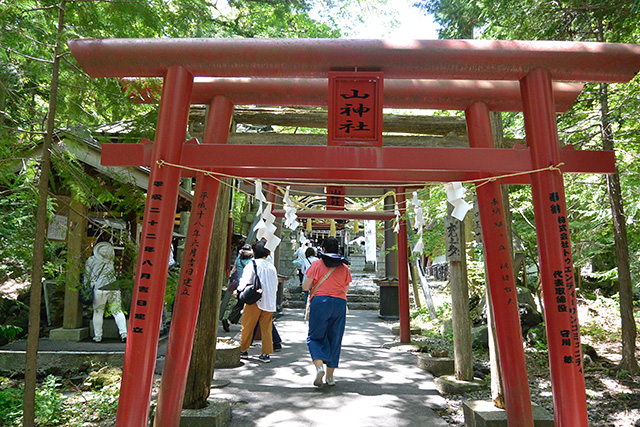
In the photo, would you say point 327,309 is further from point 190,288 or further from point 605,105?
point 605,105

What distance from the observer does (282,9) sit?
36.8 ft

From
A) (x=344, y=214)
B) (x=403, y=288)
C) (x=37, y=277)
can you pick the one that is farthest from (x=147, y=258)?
(x=403, y=288)

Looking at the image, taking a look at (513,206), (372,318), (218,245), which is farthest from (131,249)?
(372,318)

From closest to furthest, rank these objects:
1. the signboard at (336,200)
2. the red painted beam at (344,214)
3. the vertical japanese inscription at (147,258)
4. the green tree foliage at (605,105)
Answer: the vertical japanese inscription at (147,258), the green tree foliage at (605,105), the red painted beam at (344,214), the signboard at (336,200)

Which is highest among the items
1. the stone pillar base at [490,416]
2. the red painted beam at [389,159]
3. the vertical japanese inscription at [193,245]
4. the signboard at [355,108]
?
the signboard at [355,108]

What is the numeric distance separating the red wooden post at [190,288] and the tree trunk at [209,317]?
23.5 inches

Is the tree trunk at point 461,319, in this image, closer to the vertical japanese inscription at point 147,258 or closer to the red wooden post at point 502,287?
the red wooden post at point 502,287

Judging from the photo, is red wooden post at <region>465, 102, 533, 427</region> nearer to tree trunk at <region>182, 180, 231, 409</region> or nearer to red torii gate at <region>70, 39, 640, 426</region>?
red torii gate at <region>70, 39, 640, 426</region>

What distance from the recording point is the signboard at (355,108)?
12.1 ft

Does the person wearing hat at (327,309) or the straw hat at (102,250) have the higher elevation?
the straw hat at (102,250)

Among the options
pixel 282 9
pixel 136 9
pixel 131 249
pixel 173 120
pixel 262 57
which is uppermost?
pixel 282 9

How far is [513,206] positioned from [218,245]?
293 inches

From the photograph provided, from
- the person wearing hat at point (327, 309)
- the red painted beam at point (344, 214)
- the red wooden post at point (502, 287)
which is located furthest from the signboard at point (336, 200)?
the red wooden post at point (502, 287)

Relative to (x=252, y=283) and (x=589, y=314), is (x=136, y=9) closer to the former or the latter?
(x=252, y=283)
